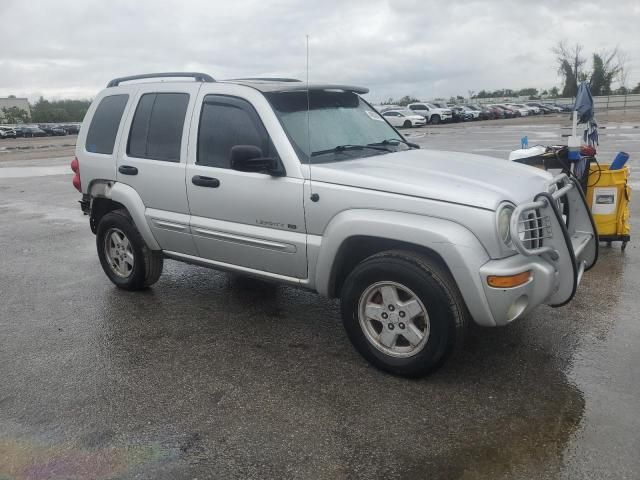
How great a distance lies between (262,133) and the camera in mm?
4387

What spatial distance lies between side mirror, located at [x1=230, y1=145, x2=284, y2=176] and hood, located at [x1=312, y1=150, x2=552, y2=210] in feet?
1.05

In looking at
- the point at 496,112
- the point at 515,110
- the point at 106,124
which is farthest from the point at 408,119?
the point at 106,124

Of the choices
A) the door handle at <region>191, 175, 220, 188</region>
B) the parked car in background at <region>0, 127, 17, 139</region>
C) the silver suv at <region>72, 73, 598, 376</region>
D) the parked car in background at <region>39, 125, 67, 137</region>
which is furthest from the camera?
the parked car in background at <region>39, 125, 67, 137</region>

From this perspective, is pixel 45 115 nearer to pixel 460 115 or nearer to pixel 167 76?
pixel 460 115

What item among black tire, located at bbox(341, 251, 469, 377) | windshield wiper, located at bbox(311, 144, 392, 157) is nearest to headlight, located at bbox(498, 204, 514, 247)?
black tire, located at bbox(341, 251, 469, 377)

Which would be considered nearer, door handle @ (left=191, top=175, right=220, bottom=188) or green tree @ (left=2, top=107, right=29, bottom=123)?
door handle @ (left=191, top=175, right=220, bottom=188)

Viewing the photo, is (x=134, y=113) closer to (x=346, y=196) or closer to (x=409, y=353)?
(x=346, y=196)

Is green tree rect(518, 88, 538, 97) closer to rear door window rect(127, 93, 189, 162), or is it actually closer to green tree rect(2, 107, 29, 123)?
green tree rect(2, 107, 29, 123)

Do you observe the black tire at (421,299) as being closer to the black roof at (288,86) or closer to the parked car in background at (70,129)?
the black roof at (288,86)

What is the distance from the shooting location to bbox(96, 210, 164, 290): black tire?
5.47 meters

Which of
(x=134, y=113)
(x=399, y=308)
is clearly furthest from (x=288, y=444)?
(x=134, y=113)

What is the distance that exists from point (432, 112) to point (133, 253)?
4164 centimetres

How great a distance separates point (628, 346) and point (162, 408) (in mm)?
3240

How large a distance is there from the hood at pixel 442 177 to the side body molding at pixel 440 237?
0.16 meters
